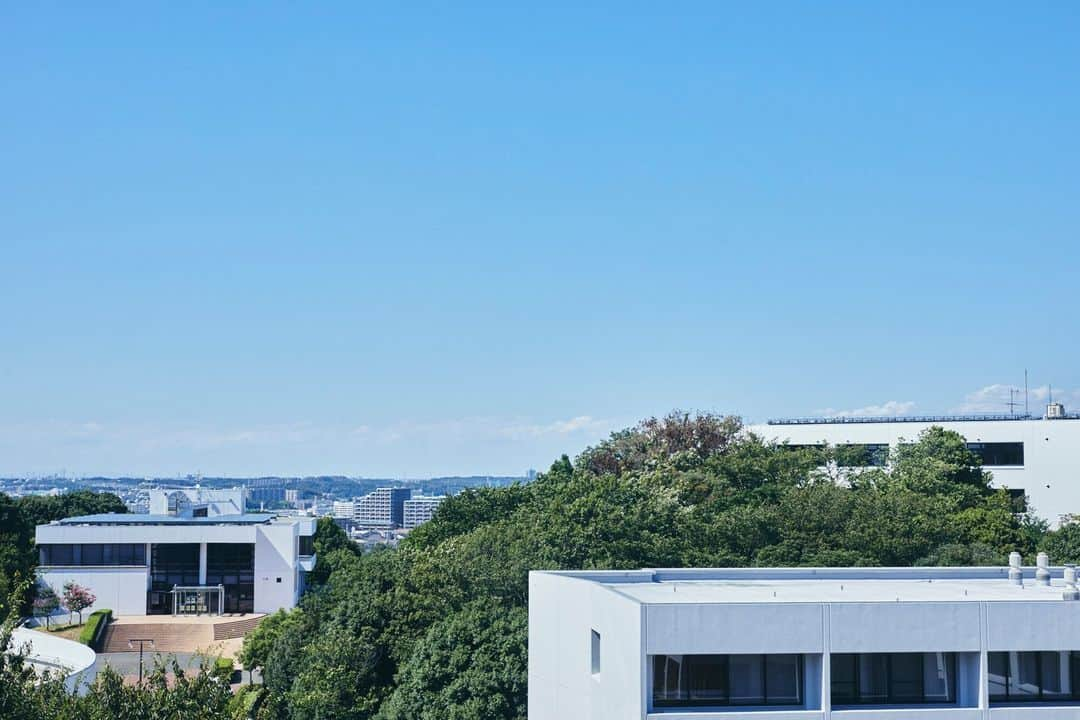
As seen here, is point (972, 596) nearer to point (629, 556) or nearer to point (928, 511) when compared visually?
point (629, 556)

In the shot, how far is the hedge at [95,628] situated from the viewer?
67500 mm

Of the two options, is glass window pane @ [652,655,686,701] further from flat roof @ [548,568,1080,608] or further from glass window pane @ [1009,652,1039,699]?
glass window pane @ [1009,652,1039,699]

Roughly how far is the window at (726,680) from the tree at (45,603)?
59.8 meters

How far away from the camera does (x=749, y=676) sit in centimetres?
2275

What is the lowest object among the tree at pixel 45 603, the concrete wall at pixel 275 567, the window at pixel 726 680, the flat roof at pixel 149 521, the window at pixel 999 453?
the tree at pixel 45 603

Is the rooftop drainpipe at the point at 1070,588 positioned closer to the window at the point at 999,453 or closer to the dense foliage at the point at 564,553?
the dense foliage at the point at 564,553

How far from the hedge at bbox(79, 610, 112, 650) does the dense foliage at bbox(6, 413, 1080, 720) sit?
17660 mm

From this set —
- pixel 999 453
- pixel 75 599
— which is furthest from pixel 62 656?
pixel 999 453

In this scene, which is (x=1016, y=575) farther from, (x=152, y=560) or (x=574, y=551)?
(x=152, y=560)

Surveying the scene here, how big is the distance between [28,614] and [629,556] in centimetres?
4312

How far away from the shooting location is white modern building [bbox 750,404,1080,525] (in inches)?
2672

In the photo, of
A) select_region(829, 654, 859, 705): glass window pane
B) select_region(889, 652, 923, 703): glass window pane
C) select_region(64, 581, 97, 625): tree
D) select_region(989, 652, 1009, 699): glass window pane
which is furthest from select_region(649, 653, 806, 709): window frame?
select_region(64, 581, 97, 625): tree

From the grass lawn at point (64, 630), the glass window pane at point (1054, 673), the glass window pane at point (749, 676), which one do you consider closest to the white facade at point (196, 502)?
the grass lawn at point (64, 630)

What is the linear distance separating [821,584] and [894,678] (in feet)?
23.2
